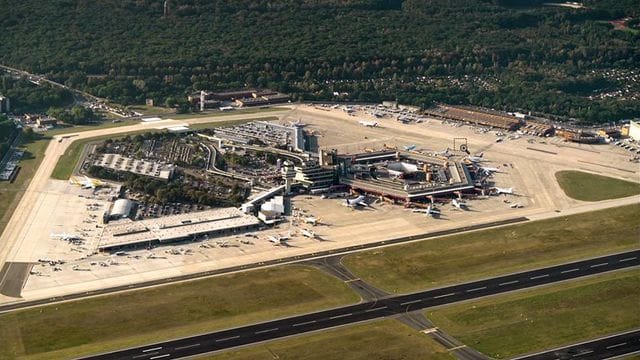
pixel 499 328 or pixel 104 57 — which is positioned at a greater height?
pixel 104 57

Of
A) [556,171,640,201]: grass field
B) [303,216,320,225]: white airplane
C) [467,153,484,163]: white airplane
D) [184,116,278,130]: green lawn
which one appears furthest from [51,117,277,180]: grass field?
[556,171,640,201]: grass field

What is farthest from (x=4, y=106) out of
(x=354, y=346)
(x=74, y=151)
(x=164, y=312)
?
(x=354, y=346)

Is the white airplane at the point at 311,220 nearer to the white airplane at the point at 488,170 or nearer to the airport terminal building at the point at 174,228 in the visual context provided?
the airport terminal building at the point at 174,228

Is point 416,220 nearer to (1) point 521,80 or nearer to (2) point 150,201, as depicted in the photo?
(2) point 150,201

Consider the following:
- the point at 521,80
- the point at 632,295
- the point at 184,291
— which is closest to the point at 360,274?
the point at 184,291

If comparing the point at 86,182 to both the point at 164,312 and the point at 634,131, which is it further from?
the point at 634,131

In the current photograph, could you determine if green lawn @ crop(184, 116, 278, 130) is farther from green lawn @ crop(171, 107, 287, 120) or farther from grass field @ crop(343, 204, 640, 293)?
grass field @ crop(343, 204, 640, 293)
